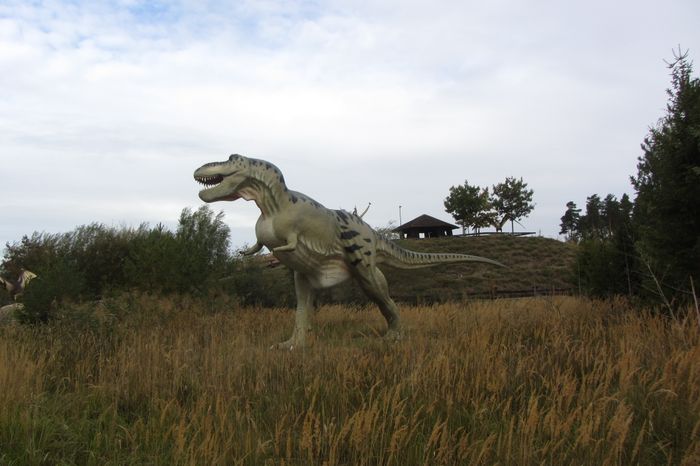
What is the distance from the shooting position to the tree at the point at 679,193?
6391 millimetres

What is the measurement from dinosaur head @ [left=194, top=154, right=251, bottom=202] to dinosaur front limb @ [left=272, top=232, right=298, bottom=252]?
2.45ft

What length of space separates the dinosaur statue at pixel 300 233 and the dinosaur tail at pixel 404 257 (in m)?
0.57

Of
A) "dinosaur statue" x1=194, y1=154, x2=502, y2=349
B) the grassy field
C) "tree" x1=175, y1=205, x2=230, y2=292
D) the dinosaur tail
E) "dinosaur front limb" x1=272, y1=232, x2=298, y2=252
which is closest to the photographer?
the grassy field

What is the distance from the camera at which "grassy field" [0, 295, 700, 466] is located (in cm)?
262

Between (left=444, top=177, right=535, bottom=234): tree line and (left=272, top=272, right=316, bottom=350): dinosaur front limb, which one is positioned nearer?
(left=272, top=272, right=316, bottom=350): dinosaur front limb

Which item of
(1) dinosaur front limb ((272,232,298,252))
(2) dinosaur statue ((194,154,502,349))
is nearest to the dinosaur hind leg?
(2) dinosaur statue ((194,154,502,349))

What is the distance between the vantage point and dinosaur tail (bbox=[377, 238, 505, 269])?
7.55m

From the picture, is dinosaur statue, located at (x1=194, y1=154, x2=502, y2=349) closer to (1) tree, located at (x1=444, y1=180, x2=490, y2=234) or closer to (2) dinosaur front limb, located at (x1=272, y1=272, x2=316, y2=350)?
A: (2) dinosaur front limb, located at (x1=272, y1=272, x2=316, y2=350)

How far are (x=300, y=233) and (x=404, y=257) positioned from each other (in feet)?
6.84

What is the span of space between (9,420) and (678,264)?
21.9 ft

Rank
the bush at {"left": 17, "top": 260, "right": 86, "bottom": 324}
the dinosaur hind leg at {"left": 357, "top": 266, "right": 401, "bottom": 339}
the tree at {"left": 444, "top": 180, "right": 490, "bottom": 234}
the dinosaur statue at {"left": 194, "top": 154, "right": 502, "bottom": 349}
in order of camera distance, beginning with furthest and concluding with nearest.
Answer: the tree at {"left": 444, "top": 180, "right": 490, "bottom": 234}
the bush at {"left": 17, "top": 260, "right": 86, "bottom": 324}
the dinosaur hind leg at {"left": 357, "top": 266, "right": 401, "bottom": 339}
the dinosaur statue at {"left": 194, "top": 154, "right": 502, "bottom": 349}

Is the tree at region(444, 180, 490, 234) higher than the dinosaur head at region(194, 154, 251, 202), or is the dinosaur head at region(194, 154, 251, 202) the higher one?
the tree at region(444, 180, 490, 234)

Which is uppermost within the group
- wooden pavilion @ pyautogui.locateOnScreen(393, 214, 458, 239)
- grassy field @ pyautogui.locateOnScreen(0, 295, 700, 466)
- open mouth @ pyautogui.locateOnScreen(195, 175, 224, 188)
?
wooden pavilion @ pyautogui.locateOnScreen(393, 214, 458, 239)

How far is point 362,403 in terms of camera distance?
312 cm
